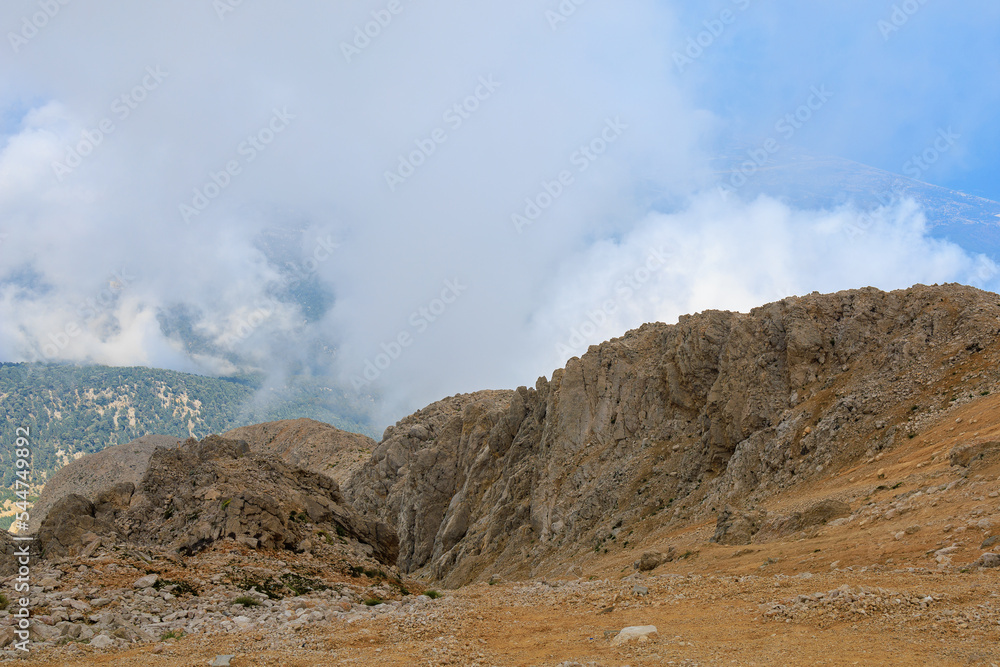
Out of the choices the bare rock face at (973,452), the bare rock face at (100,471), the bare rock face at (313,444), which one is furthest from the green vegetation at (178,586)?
the bare rock face at (100,471)

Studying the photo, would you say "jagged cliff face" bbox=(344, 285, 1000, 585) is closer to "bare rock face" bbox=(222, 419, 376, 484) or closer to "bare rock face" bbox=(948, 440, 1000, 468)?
"bare rock face" bbox=(948, 440, 1000, 468)

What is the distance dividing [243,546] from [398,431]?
206ft

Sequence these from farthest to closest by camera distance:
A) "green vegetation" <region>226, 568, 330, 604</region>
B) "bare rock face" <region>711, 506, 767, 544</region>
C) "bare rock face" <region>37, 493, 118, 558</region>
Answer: "bare rock face" <region>711, 506, 767, 544</region> → "bare rock face" <region>37, 493, 118, 558</region> → "green vegetation" <region>226, 568, 330, 604</region>

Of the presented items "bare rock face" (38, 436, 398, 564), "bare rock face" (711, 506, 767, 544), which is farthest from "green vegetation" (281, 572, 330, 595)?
"bare rock face" (711, 506, 767, 544)

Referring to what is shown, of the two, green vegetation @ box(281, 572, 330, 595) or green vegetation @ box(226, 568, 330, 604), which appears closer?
green vegetation @ box(226, 568, 330, 604)

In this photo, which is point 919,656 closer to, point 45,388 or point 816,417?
point 816,417

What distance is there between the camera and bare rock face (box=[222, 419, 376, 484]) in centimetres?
10338

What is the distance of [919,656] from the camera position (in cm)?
1031

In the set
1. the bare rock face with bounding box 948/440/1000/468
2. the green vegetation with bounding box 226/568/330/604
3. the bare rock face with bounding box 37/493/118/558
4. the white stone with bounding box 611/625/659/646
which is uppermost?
the bare rock face with bounding box 37/493/118/558

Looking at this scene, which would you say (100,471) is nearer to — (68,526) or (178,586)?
(68,526)

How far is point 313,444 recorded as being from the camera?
114750mm

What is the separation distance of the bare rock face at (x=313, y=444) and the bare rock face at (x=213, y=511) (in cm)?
6592

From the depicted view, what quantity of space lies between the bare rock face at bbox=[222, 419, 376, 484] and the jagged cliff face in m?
40.1

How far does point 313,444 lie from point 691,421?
285 ft
